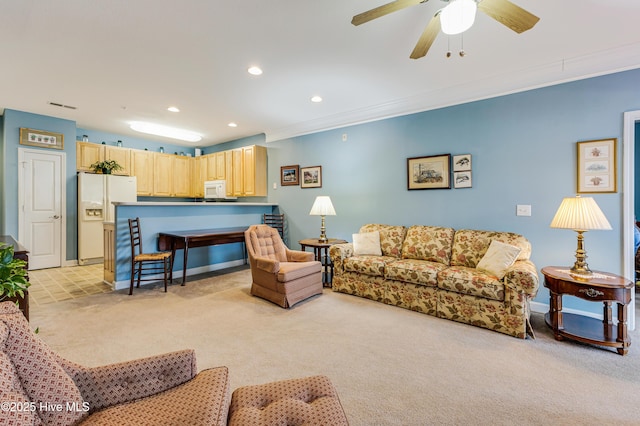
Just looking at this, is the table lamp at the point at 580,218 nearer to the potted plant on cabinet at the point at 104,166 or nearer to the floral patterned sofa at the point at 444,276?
the floral patterned sofa at the point at 444,276

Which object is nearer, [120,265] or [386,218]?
[120,265]

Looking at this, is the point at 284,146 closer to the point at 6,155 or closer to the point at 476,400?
the point at 6,155

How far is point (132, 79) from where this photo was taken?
11.3 ft

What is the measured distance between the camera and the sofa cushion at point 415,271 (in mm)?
3082

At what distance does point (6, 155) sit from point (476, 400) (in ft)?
23.1

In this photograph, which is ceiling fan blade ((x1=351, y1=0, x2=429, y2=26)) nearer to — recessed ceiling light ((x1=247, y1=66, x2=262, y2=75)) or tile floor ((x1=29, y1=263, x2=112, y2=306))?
recessed ceiling light ((x1=247, y1=66, x2=262, y2=75))

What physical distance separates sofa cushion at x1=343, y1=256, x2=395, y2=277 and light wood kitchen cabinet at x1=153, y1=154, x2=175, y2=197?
198 inches

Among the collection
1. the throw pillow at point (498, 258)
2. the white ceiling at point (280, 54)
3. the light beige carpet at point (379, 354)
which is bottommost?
the light beige carpet at point (379, 354)

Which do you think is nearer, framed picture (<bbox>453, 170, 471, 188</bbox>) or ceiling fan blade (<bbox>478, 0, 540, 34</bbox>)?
ceiling fan blade (<bbox>478, 0, 540, 34</bbox>)

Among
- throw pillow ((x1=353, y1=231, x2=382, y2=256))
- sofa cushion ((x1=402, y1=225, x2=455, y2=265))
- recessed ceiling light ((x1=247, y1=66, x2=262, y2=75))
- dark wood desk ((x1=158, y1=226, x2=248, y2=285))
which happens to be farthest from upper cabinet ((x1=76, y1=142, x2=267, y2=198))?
sofa cushion ((x1=402, y1=225, x2=455, y2=265))

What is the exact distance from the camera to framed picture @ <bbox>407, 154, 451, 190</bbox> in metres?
3.85

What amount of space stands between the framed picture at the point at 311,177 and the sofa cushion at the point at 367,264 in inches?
73.9

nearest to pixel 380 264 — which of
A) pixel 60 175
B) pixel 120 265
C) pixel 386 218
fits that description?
pixel 386 218

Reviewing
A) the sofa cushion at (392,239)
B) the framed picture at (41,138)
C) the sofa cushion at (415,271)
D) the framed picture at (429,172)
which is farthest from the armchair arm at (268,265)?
the framed picture at (41,138)
